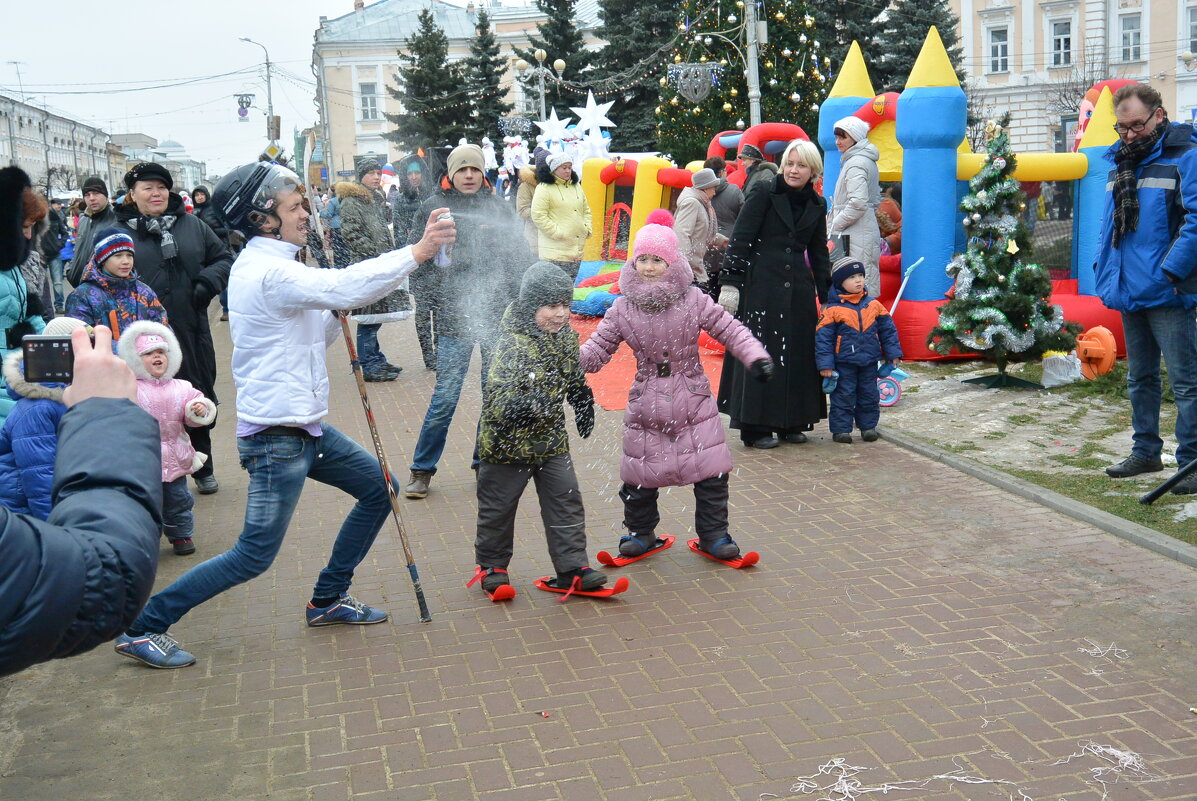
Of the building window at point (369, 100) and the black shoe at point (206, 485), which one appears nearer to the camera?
the black shoe at point (206, 485)

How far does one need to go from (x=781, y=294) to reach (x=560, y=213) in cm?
351

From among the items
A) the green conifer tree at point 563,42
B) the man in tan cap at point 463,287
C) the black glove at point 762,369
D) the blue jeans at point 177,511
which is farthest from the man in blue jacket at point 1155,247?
the green conifer tree at point 563,42

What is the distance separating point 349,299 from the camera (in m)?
4.53

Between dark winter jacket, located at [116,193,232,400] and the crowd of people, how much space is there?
17 millimetres

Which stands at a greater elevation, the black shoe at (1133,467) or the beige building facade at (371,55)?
the beige building facade at (371,55)

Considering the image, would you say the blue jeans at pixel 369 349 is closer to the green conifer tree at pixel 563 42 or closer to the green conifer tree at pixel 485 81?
the green conifer tree at pixel 563 42

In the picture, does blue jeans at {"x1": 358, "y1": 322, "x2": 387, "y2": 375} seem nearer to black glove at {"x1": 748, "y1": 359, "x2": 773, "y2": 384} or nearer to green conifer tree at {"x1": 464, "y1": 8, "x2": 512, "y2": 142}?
black glove at {"x1": 748, "y1": 359, "x2": 773, "y2": 384}

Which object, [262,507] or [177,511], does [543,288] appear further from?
[177,511]

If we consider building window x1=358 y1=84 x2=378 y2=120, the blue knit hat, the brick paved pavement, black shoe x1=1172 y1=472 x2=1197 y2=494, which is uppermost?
building window x1=358 y1=84 x2=378 y2=120

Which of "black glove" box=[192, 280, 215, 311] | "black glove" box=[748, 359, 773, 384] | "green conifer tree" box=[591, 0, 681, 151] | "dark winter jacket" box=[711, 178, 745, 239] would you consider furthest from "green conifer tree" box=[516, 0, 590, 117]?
"black glove" box=[748, 359, 773, 384]

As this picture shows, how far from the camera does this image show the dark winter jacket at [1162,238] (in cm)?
664

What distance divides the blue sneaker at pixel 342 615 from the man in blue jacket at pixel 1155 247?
4.66 m

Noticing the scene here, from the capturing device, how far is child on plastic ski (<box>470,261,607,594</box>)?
5.55 meters

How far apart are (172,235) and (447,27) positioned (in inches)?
2640
